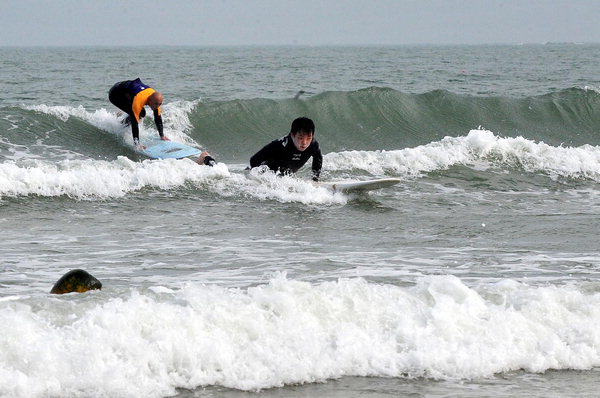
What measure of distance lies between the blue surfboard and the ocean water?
110cm

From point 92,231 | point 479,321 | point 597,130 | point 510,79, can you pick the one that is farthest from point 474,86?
point 479,321

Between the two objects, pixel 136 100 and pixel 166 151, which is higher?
pixel 136 100

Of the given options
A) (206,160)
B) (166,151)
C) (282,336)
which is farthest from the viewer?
(166,151)

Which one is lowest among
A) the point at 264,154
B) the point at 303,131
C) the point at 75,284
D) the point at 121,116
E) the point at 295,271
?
the point at 295,271

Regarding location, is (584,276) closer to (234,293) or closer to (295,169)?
(234,293)

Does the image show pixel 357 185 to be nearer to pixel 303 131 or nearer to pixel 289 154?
pixel 289 154

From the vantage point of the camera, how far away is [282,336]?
557 cm

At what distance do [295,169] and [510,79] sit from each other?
26.5m

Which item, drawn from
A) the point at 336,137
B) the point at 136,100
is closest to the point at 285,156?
the point at 136,100

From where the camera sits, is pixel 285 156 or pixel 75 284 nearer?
pixel 75 284

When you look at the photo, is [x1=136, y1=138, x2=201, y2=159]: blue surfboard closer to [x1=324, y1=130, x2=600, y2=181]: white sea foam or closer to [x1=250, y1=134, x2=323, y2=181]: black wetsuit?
[x1=324, y1=130, x2=600, y2=181]: white sea foam

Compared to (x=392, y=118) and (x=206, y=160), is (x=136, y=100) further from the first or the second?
(x=392, y=118)

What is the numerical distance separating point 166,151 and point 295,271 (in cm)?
737

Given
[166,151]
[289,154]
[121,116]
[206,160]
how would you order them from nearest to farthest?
[289,154] → [206,160] → [166,151] → [121,116]
